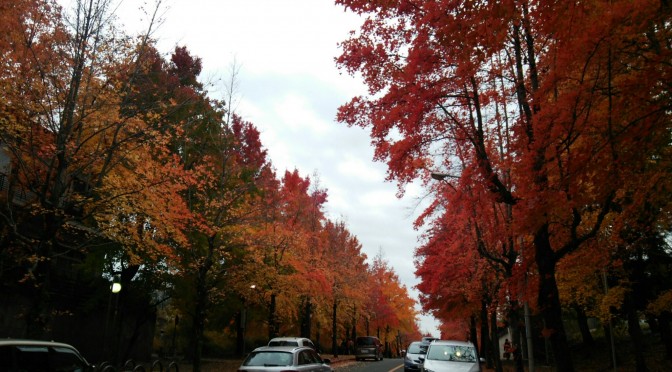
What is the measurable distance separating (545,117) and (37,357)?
9.96 metres

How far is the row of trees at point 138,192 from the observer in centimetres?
1115

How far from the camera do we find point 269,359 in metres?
9.70

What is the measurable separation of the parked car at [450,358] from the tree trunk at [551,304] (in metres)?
2.79

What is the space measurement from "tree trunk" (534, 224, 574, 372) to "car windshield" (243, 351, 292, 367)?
5.71 meters

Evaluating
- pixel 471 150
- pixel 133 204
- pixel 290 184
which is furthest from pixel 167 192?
pixel 290 184

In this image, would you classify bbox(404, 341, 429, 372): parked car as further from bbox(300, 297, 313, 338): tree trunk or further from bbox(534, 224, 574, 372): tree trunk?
bbox(534, 224, 574, 372): tree trunk

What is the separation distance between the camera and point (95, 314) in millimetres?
23906

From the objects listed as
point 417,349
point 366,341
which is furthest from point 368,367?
point 366,341

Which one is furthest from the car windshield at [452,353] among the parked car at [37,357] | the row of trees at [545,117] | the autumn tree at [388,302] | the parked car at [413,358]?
the autumn tree at [388,302]

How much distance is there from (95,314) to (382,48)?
2106cm

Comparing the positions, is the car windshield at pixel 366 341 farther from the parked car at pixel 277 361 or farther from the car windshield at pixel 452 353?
the parked car at pixel 277 361

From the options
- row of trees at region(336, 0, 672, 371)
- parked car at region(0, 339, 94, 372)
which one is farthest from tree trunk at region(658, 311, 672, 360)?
parked car at region(0, 339, 94, 372)

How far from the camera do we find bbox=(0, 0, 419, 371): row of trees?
1115cm

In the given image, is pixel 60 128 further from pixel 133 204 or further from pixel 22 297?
pixel 22 297
